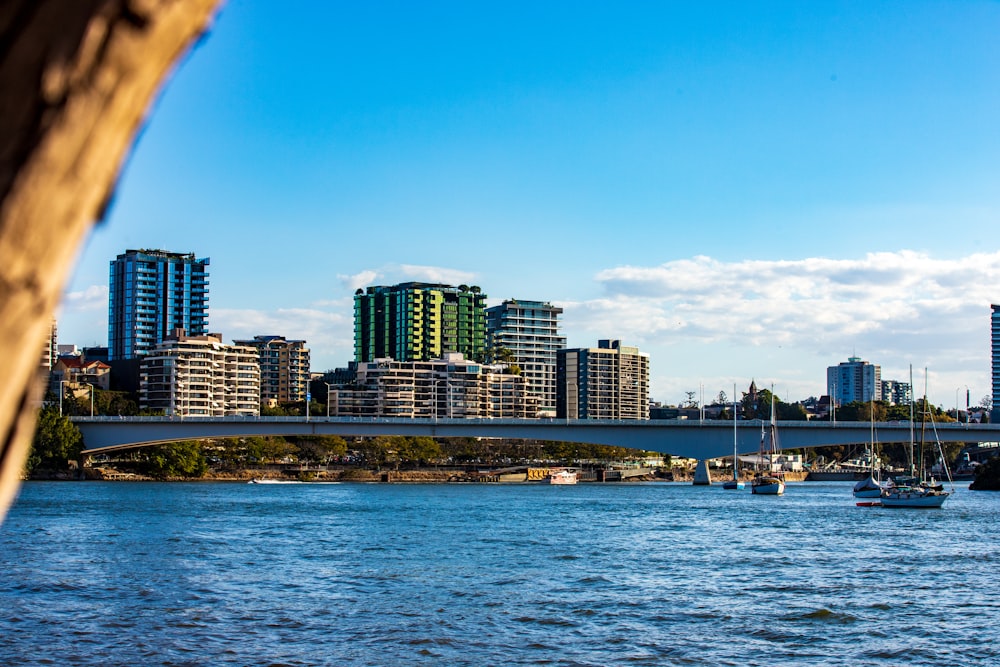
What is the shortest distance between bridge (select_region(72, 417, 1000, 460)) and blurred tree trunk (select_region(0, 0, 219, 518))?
87.9m

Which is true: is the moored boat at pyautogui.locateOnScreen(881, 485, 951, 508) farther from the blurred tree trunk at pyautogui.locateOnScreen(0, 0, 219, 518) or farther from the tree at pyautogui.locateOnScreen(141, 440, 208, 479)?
the blurred tree trunk at pyautogui.locateOnScreen(0, 0, 219, 518)

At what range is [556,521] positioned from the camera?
173 ft

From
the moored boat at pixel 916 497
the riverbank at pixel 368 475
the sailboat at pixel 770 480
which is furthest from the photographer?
the riverbank at pixel 368 475

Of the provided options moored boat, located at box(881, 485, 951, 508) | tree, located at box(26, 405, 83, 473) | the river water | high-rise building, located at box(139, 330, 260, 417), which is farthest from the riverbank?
the river water

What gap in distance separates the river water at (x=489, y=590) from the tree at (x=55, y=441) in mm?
38249

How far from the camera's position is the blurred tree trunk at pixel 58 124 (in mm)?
1482

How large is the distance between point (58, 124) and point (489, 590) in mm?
26493

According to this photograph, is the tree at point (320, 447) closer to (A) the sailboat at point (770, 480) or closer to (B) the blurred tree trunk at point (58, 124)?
(A) the sailboat at point (770, 480)

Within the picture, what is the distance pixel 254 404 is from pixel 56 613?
477 feet

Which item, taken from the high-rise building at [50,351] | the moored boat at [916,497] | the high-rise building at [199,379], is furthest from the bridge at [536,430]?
the high-rise building at [199,379]

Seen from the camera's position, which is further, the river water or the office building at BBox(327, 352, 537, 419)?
the office building at BBox(327, 352, 537, 419)

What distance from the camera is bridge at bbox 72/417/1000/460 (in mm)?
89125

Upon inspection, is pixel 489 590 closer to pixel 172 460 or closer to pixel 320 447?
pixel 172 460

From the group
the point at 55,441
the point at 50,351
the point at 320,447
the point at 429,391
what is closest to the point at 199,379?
the point at 50,351
